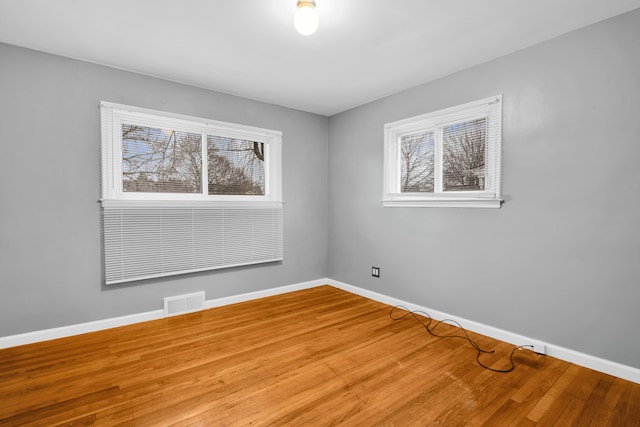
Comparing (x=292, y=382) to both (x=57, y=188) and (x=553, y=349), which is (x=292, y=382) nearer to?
(x=553, y=349)

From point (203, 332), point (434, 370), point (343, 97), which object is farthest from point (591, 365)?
point (343, 97)

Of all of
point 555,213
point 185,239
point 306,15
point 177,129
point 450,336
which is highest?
point 306,15

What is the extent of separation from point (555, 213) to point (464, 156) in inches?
36.5

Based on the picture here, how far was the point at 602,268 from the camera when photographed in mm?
2193

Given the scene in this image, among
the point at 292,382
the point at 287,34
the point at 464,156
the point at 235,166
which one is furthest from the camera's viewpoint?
the point at 235,166

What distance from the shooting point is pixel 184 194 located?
3.37 metres

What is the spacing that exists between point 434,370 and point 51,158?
361 centimetres

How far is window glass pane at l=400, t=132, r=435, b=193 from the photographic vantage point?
333cm

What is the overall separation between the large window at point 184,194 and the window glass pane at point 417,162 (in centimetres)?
160

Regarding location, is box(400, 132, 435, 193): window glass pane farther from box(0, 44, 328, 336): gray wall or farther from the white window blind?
box(0, 44, 328, 336): gray wall

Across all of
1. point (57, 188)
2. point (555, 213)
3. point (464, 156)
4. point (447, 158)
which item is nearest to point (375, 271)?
point (447, 158)

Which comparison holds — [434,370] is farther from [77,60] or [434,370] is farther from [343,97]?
[77,60]

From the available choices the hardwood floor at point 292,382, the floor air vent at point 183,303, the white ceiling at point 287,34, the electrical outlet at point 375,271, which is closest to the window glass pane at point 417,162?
the white ceiling at point 287,34

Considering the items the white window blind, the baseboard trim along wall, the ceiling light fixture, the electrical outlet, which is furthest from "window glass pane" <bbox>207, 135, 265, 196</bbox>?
the ceiling light fixture
